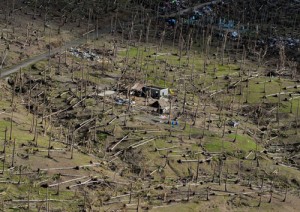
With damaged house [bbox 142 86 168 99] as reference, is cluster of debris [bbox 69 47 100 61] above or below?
above

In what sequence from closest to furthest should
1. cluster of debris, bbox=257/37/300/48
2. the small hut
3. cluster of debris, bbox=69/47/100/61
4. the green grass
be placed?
the green grass → the small hut → cluster of debris, bbox=69/47/100/61 → cluster of debris, bbox=257/37/300/48

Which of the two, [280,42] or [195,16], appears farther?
[195,16]

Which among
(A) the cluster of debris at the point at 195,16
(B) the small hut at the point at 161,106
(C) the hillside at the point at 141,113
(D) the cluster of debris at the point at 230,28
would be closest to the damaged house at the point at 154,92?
(C) the hillside at the point at 141,113

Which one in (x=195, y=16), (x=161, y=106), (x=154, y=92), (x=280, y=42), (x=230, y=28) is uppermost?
(x=195, y=16)

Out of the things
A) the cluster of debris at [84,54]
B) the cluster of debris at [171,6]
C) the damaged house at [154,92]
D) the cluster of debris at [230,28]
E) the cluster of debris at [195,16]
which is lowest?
the damaged house at [154,92]

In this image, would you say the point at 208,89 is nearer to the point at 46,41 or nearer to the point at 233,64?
the point at 233,64

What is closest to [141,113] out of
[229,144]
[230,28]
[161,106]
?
[161,106]

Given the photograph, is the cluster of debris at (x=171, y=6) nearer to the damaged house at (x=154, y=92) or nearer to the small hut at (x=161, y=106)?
the damaged house at (x=154, y=92)

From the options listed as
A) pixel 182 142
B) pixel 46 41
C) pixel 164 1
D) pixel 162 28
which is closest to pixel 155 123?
pixel 182 142

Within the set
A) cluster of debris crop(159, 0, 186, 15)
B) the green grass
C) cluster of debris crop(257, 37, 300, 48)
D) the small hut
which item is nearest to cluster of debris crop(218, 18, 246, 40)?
cluster of debris crop(257, 37, 300, 48)

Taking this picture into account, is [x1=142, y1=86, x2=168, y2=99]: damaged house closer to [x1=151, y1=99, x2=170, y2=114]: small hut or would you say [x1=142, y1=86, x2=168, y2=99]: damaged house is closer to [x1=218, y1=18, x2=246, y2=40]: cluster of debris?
[x1=151, y1=99, x2=170, y2=114]: small hut

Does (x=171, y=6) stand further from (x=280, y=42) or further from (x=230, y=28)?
(x=280, y=42)
